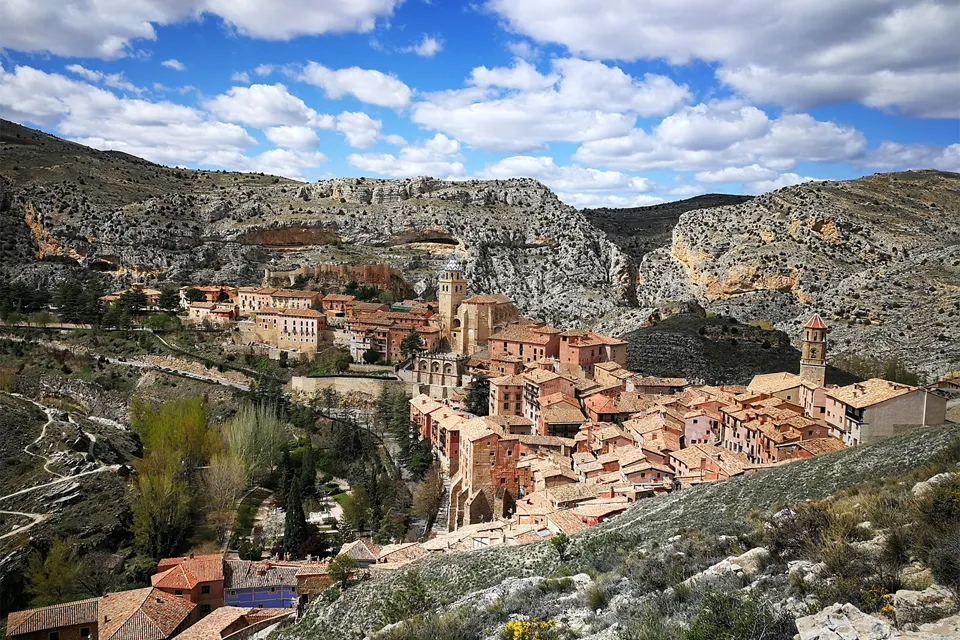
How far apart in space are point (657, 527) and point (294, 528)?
16.2m

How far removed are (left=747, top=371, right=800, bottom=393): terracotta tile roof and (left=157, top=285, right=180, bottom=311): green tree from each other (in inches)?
1723

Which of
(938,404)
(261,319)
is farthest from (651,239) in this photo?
(938,404)

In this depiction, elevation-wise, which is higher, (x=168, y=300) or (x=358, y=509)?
(x=168, y=300)

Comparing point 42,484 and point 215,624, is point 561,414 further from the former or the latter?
point 42,484

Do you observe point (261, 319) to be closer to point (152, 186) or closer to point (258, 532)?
point (258, 532)

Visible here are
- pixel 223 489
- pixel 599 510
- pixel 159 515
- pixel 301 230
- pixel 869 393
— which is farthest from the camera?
pixel 301 230

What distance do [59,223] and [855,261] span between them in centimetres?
7386

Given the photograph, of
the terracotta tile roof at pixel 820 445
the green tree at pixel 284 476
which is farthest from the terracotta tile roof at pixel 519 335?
the terracotta tile roof at pixel 820 445

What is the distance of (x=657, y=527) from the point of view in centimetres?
1420

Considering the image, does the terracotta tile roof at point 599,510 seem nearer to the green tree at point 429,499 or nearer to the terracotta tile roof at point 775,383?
the green tree at point 429,499

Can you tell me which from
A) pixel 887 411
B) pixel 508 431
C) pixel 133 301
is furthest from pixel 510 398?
pixel 133 301

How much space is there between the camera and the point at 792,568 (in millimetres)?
8305

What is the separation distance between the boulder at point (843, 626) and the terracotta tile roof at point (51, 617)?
20.0 m

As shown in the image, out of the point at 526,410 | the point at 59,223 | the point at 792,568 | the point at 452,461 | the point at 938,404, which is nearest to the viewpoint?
the point at 792,568
